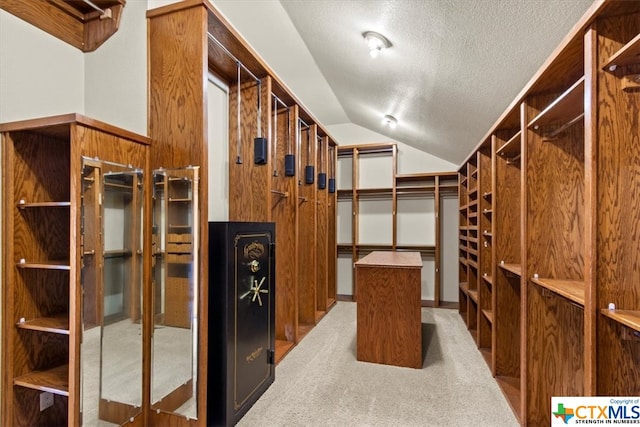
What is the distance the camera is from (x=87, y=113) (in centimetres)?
221

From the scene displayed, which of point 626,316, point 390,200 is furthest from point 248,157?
point 390,200

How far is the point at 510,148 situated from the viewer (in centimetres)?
252

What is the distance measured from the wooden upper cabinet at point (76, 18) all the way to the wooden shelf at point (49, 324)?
1832mm

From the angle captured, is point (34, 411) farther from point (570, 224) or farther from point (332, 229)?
point (332, 229)

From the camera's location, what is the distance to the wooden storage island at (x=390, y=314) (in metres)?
2.97

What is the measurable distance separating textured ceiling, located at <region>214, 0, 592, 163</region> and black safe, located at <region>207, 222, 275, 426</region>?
187cm

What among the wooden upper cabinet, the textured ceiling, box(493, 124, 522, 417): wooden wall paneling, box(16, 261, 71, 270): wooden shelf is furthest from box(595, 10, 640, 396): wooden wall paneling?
the wooden upper cabinet

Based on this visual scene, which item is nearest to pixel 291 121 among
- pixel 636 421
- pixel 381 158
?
pixel 381 158

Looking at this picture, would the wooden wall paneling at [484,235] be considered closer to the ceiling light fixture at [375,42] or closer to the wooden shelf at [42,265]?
the ceiling light fixture at [375,42]

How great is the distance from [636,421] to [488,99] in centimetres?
241

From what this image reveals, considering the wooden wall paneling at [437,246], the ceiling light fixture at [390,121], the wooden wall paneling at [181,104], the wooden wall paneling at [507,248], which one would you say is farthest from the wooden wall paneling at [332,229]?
the wooden wall paneling at [181,104]

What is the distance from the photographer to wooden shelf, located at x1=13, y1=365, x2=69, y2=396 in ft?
5.47

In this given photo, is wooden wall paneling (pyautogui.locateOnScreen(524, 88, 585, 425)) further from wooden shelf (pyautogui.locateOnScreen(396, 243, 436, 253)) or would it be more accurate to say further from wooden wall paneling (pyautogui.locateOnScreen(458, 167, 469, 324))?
wooden shelf (pyautogui.locateOnScreen(396, 243, 436, 253))

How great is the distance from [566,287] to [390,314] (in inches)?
63.7
